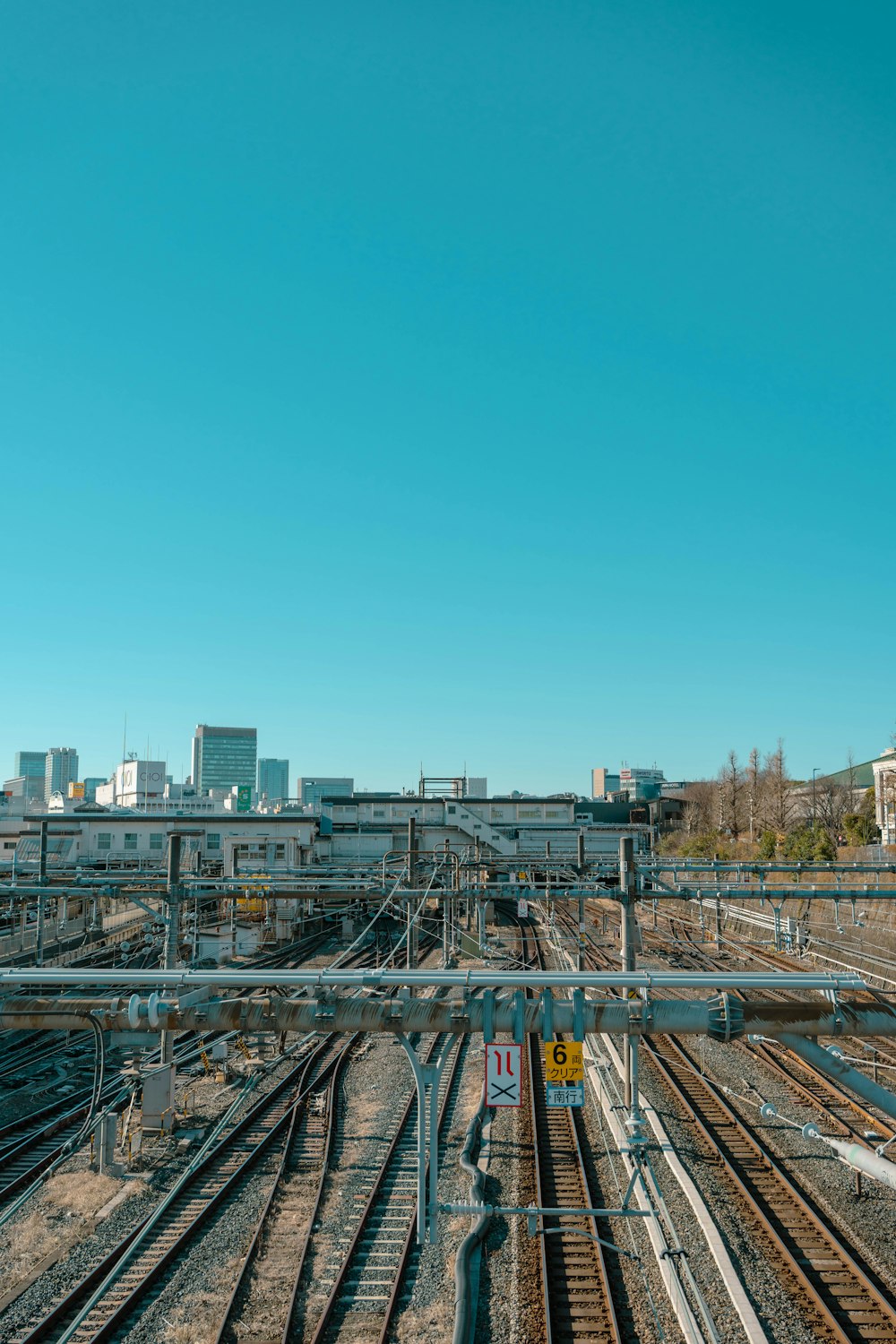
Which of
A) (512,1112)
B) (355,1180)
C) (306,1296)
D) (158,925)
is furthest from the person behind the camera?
(158,925)

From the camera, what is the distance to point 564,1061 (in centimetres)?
802

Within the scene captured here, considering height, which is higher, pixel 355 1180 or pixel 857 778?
pixel 857 778

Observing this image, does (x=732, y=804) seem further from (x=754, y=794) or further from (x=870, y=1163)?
(x=870, y=1163)

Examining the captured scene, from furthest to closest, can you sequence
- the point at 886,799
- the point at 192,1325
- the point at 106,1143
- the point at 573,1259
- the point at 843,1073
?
the point at 886,799 → the point at 106,1143 → the point at 573,1259 → the point at 192,1325 → the point at 843,1073

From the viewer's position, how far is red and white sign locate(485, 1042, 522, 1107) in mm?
7438

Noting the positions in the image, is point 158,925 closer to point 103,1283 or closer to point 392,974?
point 103,1283

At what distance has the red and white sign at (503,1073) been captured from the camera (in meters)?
7.44

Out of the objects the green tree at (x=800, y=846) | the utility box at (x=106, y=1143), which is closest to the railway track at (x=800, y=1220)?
the utility box at (x=106, y=1143)

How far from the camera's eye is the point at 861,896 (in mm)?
16516

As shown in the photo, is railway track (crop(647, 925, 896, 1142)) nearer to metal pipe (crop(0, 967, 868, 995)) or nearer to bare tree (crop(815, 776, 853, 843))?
metal pipe (crop(0, 967, 868, 995))

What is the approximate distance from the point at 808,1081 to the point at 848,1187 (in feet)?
15.4

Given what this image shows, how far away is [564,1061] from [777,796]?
4694 cm

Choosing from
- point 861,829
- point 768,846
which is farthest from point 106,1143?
point 768,846

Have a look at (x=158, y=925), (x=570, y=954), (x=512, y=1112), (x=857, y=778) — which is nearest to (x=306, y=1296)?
(x=512, y=1112)
